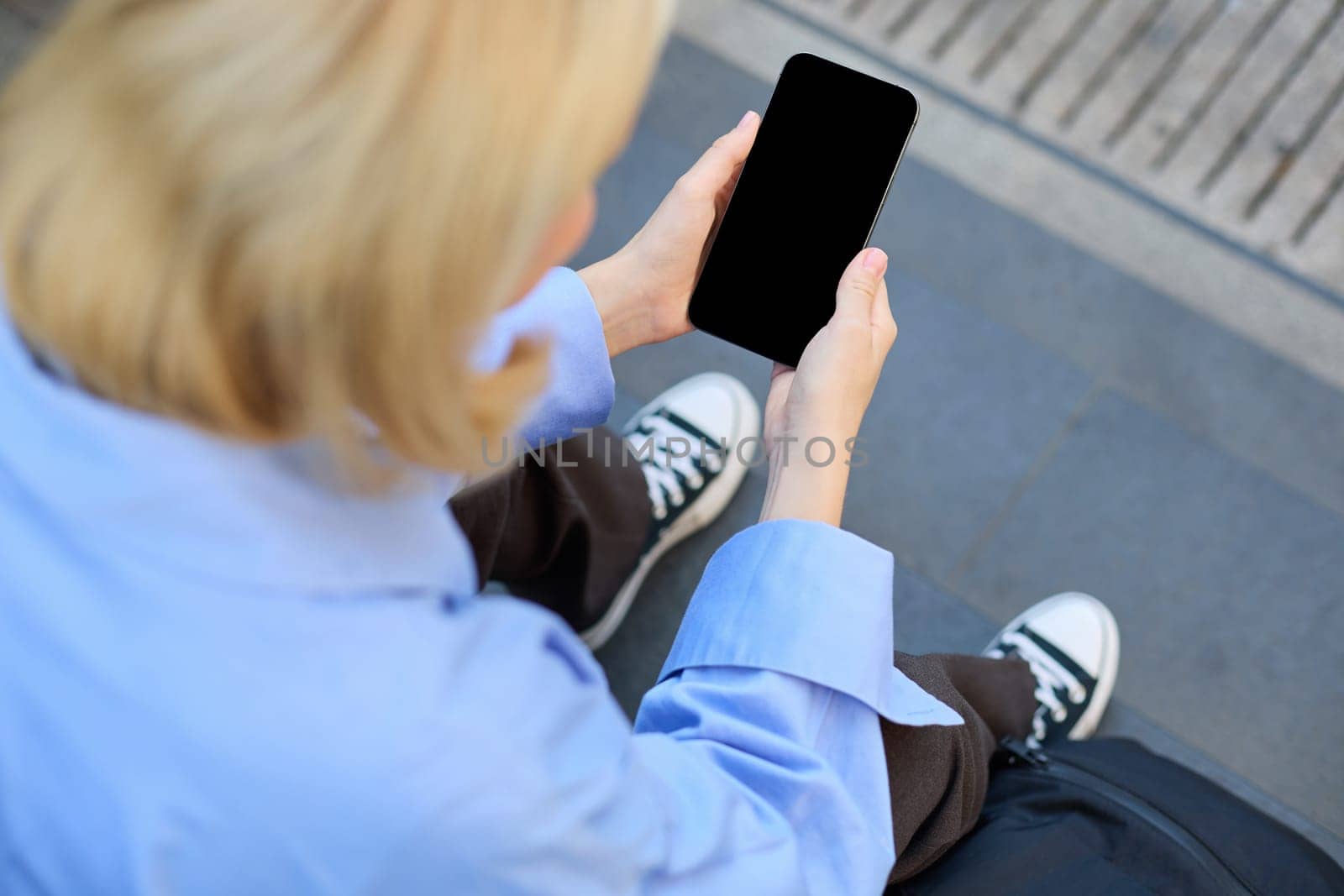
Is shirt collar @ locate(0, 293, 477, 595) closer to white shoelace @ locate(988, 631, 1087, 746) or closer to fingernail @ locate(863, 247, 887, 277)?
fingernail @ locate(863, 247, 887, 277)

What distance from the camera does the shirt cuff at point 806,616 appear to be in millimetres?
669

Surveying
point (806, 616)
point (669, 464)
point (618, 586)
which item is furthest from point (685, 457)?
point (806, 616)

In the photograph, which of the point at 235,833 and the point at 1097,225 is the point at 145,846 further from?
the point at 1097,225

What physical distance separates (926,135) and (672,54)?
0.41 m

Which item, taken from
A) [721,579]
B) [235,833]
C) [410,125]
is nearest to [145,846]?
[235,833]

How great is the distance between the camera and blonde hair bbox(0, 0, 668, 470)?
35cm

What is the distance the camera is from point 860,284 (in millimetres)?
859

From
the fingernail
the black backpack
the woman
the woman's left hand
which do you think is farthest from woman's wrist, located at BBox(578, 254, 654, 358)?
the black backpack

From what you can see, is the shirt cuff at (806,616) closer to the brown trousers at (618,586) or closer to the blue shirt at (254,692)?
the brown trousers at (618,586)

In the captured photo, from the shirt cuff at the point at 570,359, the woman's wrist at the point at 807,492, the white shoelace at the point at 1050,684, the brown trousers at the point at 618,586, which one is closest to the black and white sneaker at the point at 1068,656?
the white shoelace at the point at 1050,684

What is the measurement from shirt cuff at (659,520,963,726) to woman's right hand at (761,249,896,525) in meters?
0.06

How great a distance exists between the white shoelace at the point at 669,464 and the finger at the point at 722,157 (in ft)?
1.32

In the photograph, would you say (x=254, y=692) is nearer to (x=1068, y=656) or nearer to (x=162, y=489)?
(x=162, y=489)

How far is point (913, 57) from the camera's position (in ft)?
5.00
